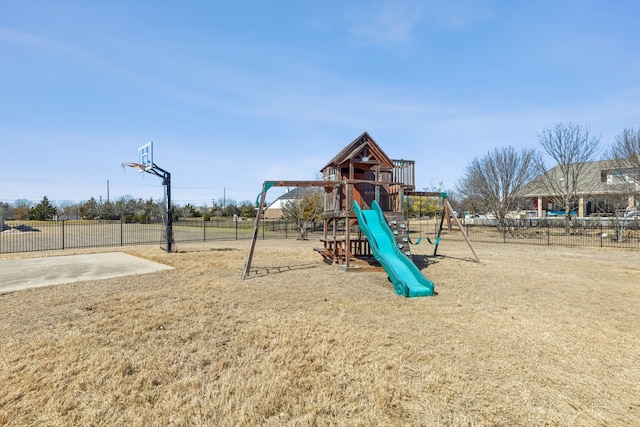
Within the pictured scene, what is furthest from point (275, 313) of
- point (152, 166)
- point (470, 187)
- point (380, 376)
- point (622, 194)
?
point (470, 187)

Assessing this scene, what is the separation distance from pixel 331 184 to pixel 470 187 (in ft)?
84.9

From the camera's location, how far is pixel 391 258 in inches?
349

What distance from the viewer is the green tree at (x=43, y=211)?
5084cm

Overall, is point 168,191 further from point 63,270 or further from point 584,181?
point 584,181

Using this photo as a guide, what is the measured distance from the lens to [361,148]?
11438mm

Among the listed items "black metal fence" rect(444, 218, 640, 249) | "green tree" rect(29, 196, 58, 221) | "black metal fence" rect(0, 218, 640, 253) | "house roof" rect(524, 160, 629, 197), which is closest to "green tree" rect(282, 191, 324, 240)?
"black metal fence" rect(0, 218, 640, 253)

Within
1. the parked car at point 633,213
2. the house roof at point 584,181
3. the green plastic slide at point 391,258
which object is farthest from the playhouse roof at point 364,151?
the parked car at point 633,213

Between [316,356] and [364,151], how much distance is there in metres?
9.07

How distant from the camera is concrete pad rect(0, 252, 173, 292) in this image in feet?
26.3

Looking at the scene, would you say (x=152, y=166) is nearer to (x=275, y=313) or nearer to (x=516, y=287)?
(x=275, y=313)

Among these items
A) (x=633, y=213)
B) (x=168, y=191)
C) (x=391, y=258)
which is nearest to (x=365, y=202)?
(x=391, y=258)

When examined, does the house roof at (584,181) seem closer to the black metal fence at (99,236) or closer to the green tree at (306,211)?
the green tree at (306,211)

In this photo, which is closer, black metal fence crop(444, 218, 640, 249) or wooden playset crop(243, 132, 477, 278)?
wooden playset crop(243, 132, 477, 278)

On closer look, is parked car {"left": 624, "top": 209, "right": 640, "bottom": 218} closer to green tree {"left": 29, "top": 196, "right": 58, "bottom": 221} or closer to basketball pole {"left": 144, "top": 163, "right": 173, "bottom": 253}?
basketball pole {"left": 144, "top": 163, "right": 173, "bottom": 253}
